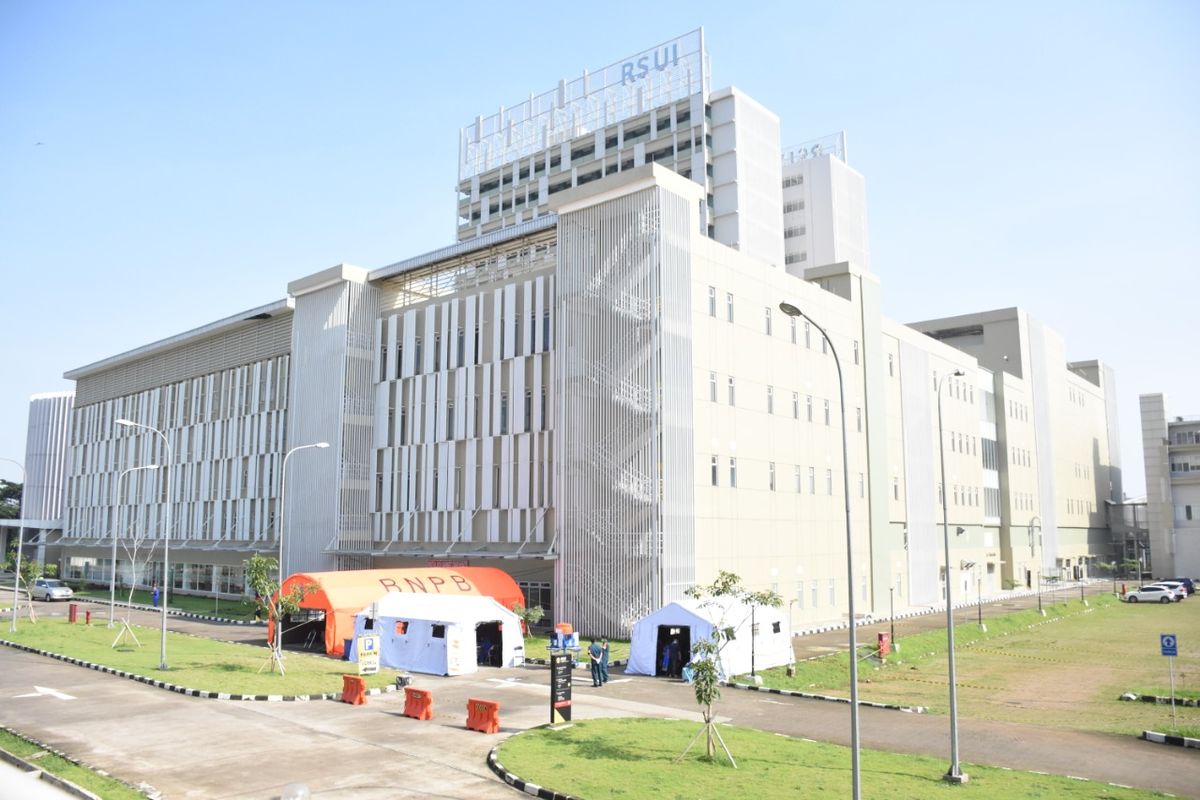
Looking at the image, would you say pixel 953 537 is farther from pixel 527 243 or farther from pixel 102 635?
pixel 102 635

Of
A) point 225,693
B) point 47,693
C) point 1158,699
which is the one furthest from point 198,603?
point 1158,699

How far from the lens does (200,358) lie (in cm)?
7444

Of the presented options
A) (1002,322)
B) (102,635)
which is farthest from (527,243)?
(1002,322)

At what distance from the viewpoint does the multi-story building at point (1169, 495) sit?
319 ft

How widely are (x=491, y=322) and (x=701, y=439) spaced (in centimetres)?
1581

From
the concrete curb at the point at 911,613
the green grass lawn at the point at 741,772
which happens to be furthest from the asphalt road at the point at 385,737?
the concrete curb at the point at 911,613

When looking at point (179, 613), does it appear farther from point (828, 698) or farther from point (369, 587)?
point (828, 698)

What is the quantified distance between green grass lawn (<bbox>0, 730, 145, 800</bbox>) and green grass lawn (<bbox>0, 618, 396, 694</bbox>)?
7694 mm

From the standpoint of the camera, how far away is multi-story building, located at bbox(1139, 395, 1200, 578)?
9731 centimetres

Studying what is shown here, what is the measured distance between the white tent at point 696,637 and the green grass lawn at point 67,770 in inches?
787

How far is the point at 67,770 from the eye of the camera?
1847 centimetres

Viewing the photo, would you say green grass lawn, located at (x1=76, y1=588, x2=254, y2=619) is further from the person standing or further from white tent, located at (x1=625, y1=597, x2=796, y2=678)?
the person standing

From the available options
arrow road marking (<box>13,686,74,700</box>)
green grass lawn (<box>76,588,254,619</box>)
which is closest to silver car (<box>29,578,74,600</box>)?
green grass lawn (<box>76,588,254,619</box>)

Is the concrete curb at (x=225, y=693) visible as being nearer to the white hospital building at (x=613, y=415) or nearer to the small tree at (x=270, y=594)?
the small tree at (x=270, y=594)
